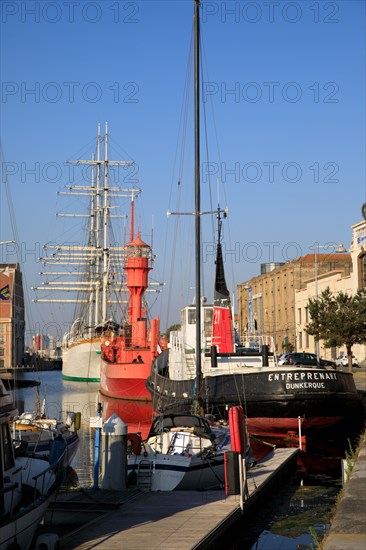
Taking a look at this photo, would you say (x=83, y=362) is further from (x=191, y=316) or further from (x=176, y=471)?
(x=176, y=471)

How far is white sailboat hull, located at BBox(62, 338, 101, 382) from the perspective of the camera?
308 ft

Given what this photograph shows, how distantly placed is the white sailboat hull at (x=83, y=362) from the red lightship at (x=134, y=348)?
25.4 meters

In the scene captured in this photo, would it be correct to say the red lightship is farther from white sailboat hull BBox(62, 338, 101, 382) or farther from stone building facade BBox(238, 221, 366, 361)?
A: white sailboat hull BBox(62, 338, 101, 382)

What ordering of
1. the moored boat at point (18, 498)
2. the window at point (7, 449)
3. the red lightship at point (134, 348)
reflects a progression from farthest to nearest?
the red lightship at point (134, 348)
the window at point (7, 449)
the moored boat at point (18, 498)

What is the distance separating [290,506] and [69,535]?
715 cm

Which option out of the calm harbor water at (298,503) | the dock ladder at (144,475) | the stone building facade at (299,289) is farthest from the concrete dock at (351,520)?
the stone building facade at (299,289)

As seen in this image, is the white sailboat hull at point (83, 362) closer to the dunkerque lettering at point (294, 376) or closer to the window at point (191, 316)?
the window at point (191, 316)

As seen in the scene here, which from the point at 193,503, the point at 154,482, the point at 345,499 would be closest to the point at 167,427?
the point at 154,482

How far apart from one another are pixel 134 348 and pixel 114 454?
45.5 meters

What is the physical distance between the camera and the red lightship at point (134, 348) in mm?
56312

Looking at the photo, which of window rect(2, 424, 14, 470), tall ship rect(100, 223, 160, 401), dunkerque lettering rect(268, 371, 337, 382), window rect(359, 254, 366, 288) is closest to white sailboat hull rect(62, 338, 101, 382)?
tall ship rect(100, 223, 160, 401)

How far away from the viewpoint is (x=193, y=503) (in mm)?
16625

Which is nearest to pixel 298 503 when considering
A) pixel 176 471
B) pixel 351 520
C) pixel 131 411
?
pixel 176 471

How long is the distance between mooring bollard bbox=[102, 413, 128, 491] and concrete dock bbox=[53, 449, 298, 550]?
27.6 inches
